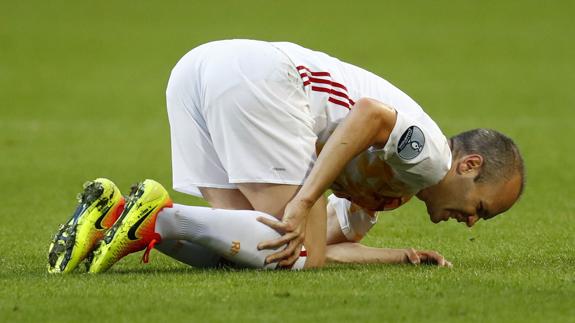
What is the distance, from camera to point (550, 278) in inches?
244

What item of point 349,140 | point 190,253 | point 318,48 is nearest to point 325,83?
point 349,140

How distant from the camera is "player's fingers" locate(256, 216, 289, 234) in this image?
636cm

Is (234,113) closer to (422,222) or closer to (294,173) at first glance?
(294,173)

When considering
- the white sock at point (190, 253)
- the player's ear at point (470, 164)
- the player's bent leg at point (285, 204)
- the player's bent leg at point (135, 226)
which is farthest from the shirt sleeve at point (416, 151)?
the player's bent leg at point (135, 226)

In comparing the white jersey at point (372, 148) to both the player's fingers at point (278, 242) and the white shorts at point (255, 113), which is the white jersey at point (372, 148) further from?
the player's fingers at point (278, 242)

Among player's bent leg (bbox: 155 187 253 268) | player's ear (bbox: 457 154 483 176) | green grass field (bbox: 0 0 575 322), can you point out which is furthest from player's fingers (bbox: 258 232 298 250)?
player's ear (bbox: 457 154 483 176)

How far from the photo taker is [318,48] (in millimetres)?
26312

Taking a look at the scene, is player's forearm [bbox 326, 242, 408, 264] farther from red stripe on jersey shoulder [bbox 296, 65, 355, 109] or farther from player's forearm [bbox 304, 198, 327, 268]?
red stripe on jersey shoulder [bbox 296, 65, 355, 109]

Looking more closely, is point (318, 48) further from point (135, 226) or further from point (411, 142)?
point (135, 226)

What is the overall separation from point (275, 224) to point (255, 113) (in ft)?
1.92

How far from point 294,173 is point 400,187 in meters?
0.57

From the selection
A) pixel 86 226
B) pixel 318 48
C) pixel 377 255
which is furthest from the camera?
pixel 318 48

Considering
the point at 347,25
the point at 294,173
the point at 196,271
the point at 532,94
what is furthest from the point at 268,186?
the point at 347,25

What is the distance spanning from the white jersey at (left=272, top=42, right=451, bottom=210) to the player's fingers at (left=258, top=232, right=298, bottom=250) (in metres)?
0.57
